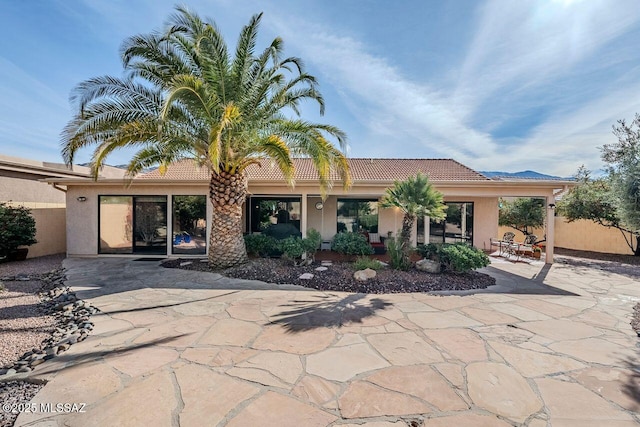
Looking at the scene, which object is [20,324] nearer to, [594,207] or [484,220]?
[484,220]

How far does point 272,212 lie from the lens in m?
14.5

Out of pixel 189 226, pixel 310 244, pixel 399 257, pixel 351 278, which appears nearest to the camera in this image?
pixel 351 278

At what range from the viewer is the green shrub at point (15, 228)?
10.5 metres

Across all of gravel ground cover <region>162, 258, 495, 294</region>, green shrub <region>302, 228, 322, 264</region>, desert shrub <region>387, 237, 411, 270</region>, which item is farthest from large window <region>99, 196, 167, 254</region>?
desert shrub <region>387, 237, 411, 270</region>

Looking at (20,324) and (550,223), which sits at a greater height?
(550,223)

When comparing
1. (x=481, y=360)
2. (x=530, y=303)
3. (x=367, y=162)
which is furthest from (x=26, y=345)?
(x=367, y=162)

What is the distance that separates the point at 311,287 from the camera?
7.72 meters

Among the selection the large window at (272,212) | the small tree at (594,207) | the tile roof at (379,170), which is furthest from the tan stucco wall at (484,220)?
the large window at (272,212)

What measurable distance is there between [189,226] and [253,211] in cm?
345

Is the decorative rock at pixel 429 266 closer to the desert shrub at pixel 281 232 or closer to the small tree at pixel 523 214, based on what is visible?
the desert shrub at pixel 281 232

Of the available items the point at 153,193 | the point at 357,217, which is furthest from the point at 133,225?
the point at 357,217

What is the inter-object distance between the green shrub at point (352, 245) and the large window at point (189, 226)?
6127 mm

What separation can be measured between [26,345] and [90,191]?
10.2 metres

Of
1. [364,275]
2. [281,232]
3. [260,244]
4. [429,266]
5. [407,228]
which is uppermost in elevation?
[407,228]
